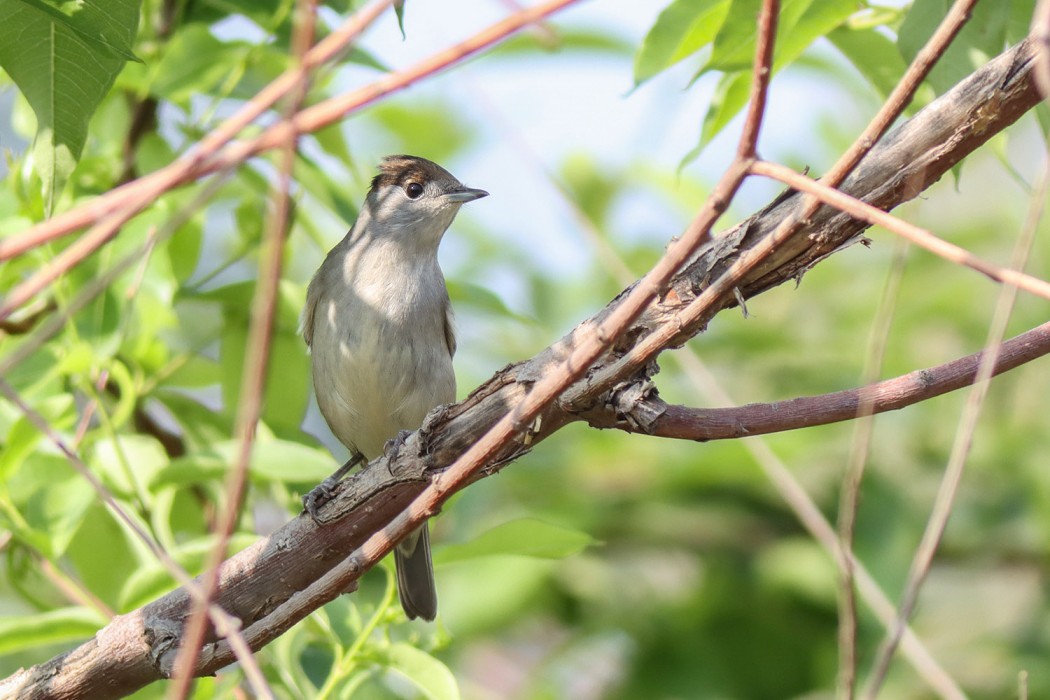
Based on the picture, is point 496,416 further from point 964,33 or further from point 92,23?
point 964,33

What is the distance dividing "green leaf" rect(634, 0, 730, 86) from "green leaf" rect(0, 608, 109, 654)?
1984 mm

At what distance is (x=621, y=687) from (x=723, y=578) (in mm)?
666

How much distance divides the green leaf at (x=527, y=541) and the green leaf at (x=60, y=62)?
1351mm

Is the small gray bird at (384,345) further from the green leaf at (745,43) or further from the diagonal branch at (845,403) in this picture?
the diagonal branch at (845,403)

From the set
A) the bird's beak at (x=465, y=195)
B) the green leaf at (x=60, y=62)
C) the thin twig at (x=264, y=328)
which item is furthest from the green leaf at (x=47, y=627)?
the bird's beak at (x=465, y=195)

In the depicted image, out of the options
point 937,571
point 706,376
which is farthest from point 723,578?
point 706,376

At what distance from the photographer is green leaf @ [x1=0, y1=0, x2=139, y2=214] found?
7.87 ft

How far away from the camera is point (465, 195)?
5.17 m

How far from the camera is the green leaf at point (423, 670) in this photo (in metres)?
2.86

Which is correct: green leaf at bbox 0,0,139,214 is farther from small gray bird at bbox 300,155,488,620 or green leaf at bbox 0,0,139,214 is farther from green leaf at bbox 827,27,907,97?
small gray bird at bbox 300,155,488,620

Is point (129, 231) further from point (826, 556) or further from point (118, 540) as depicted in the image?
point (826, 556)

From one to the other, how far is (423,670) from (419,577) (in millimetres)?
1572

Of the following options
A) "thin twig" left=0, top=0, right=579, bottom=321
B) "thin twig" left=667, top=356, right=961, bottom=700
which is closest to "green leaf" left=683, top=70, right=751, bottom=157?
"thin twig" left=667, top=356, right=961, bottom=700

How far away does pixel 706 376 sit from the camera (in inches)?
99.3
